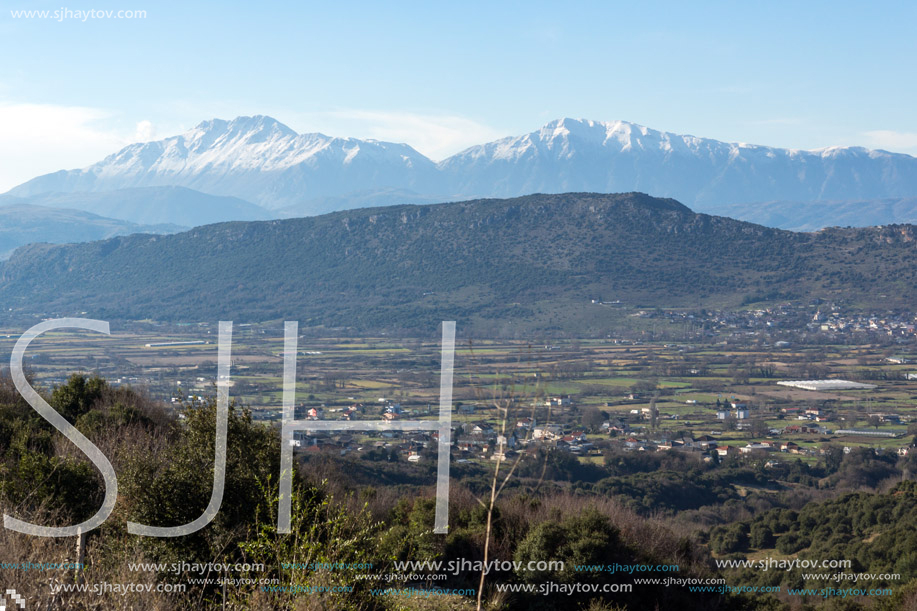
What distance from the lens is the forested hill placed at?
80312 millimetres

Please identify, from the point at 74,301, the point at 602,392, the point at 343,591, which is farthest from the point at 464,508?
the point at 74,301

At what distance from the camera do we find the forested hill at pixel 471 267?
80.3 metres

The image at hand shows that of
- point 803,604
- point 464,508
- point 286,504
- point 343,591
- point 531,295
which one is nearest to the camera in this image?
point 343,591

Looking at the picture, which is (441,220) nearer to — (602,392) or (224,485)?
A: (602,392)

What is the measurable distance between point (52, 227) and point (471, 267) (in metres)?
109

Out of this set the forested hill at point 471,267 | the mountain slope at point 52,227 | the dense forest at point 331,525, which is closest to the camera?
the dense forest at point 331,525

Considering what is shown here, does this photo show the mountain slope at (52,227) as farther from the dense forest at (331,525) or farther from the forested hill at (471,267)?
the dense forest at (331,525)

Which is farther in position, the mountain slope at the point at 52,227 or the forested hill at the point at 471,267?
the mountain slope at the point at 52,227

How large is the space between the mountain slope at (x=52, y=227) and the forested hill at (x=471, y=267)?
52.4 m

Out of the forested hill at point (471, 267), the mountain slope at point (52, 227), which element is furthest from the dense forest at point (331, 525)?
the mountain slope at point (52, 227)

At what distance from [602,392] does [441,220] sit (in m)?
47.3

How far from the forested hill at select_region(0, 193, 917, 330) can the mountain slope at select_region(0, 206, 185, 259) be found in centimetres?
5238

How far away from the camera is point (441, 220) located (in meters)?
95.1

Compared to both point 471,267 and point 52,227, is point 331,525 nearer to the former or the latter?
point 471,267
